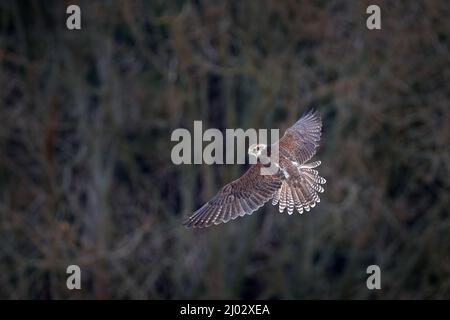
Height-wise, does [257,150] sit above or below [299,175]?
above

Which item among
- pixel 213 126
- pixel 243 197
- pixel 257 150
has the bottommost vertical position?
pixel 243 197

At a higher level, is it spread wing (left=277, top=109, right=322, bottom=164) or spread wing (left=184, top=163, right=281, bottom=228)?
spread wing (left=277, top=109, right=322, bottom=164)

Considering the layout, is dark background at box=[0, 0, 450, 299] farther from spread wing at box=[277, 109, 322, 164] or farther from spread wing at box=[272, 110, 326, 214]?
spread wing at box=[272, 110, 326, 214]

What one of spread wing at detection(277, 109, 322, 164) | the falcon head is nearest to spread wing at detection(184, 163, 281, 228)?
the falcon head

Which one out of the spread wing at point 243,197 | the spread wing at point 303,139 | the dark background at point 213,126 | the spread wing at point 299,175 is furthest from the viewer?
the dark background at point 213,126

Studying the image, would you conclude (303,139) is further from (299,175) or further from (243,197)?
(243,197)

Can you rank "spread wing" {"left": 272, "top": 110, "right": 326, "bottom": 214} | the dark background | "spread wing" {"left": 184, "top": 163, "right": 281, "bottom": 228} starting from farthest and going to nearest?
the dark background < "spread wing" {"left": 272, "top": 110, "right": 326, "bottom": 214} < "spread wing" {"left": 184, "top": 163, "right": 281, "bottom": 228}

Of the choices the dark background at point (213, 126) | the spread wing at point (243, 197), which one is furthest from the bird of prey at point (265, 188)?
the dark background at point (213, 126)

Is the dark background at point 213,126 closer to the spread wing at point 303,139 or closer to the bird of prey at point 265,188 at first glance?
the spread wing at point 303,139

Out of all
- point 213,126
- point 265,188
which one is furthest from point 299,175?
point 213,126
